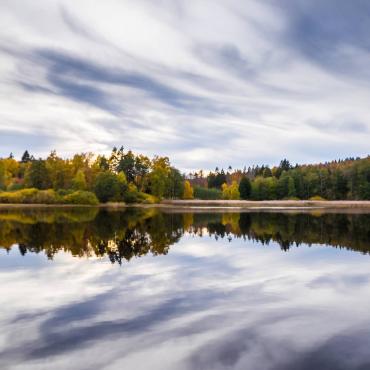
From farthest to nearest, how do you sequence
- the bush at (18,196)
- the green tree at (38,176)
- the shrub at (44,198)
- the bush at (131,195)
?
the green tree at (38,176) → the bush at (131,195) → the bush at (18,196) → the shrub at (44,198)

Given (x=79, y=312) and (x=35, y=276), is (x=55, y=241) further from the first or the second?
(x=79, y=312)

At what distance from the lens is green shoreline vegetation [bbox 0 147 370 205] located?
10819 cm

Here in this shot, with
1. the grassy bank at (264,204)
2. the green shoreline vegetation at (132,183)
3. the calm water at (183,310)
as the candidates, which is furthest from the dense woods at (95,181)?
the calm water at (183,310)

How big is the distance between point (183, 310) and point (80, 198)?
9685cm

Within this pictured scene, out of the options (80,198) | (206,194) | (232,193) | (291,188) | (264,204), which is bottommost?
(264,204)

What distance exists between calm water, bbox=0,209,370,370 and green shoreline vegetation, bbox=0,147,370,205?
3444 inches

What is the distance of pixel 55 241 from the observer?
26625 millimetres

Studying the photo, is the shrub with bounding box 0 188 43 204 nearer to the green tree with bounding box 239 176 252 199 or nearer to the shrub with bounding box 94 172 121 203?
the shrub with bounding box 94 172 121 203

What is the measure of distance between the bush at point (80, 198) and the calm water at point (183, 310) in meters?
82.8

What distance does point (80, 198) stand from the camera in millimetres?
104375

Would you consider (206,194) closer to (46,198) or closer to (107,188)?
(107,188)

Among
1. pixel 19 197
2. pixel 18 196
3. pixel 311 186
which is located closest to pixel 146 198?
pixel 19 197

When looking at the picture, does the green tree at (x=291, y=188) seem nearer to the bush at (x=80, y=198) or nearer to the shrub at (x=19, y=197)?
the bush at (x=80, y=198)

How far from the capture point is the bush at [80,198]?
4089 inches
